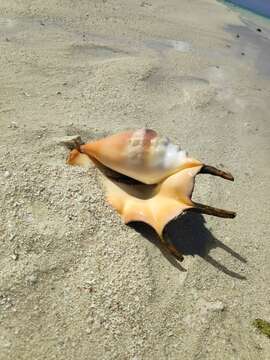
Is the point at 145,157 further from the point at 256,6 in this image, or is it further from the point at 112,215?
the point at 256,6

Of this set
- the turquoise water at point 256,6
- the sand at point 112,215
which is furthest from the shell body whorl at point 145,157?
the turquoise water at point 256,6

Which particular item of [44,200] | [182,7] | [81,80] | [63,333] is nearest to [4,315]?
[63,333]

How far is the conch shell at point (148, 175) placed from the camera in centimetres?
240

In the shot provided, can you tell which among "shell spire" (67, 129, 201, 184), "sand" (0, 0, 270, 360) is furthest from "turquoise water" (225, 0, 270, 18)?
"shell spire" (67, 129, 201, 184)

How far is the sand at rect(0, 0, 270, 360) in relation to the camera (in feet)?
6.66

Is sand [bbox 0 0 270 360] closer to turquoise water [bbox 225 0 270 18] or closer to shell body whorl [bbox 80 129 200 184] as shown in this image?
shell body whorl [bbox 80 129 200 184]

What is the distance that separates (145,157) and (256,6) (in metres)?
6.51

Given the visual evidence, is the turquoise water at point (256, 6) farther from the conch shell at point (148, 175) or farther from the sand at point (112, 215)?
the conch shell at point (148, 175)

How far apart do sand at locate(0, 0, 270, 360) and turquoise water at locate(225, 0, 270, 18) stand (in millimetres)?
3692

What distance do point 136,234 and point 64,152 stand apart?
0.61m

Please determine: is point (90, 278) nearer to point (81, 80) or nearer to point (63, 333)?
point (63, 333)

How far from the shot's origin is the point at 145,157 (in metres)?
2.51

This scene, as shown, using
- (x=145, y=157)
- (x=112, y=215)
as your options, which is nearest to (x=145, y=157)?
(x=145, y=157)

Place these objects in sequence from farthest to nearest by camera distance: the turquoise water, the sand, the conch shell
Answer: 1. the turquoise water
2. the conch shell
3. the sand
